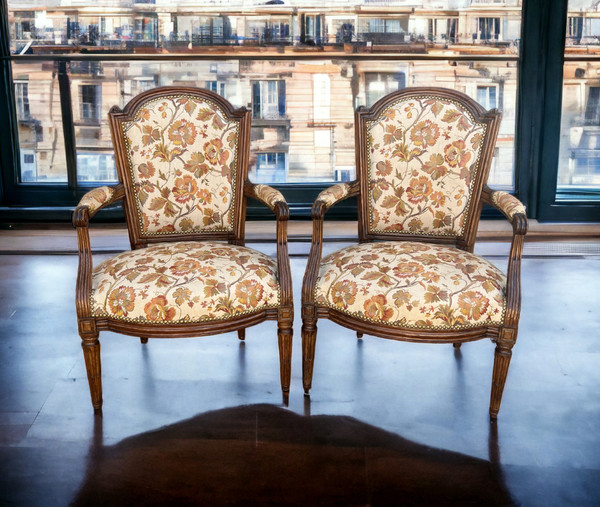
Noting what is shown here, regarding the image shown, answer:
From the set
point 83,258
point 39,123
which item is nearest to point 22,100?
point 39,123

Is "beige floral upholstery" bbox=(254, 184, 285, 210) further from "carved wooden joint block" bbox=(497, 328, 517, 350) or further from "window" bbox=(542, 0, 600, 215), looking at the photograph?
"window" bbox=(542, 0, 600, 215)

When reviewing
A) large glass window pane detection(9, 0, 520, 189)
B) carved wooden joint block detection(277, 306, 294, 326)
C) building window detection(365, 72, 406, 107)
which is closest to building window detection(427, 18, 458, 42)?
large glass window pane detection(9, 0, 520, 189)

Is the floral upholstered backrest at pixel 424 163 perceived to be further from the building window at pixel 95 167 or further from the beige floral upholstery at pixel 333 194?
the building window at pixel 95 167

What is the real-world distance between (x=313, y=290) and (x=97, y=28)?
2489mm

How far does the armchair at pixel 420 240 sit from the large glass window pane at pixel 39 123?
7.46ft

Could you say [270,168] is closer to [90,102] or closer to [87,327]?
[90,102]

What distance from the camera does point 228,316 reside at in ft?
7.03

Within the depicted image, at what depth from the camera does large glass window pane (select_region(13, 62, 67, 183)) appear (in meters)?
4.10

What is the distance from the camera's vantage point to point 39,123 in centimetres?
416

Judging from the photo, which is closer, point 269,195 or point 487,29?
point 269,195

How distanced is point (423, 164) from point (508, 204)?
1.08 feet

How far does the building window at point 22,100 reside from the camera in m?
4.12

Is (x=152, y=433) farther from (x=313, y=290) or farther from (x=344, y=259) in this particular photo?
(x=344, y=259)

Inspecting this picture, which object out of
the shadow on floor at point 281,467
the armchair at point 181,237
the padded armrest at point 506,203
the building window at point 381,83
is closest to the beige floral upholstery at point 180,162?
the armchair at point 181,237
